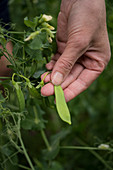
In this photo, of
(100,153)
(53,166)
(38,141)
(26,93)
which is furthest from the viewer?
(38,141)

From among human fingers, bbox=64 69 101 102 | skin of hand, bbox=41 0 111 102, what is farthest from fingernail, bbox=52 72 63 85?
human fingers, bbox=64 69 101 102

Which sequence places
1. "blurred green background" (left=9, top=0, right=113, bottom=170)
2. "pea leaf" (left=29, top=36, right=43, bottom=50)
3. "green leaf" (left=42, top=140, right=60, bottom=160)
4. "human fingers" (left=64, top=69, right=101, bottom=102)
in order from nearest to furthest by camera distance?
"pea leaf" (left=29, top=36, right=43, bottom=50)
"human fingers" (left=64, top=69, right=101, bottom=102)
"green leaf" (left=42, top=140, right=60, bottom=160)
"blurred green background" (left=9, top=0, right=113, bottom=170)

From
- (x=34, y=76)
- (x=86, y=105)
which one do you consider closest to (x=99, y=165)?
(x=86, y=105)

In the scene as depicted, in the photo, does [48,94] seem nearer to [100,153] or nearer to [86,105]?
[100,153]

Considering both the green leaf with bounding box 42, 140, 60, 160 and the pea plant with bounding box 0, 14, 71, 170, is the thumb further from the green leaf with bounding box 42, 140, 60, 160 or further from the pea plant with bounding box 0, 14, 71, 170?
the green leaf with bounding box 42, 140, 60, 160

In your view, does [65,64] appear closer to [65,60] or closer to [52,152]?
[65,60]

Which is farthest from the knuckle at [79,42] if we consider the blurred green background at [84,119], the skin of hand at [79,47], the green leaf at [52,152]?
the green leaf at [52,152]

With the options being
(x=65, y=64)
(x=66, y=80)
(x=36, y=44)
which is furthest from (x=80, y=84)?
(x=36, y=44)

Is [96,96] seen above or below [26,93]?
below
